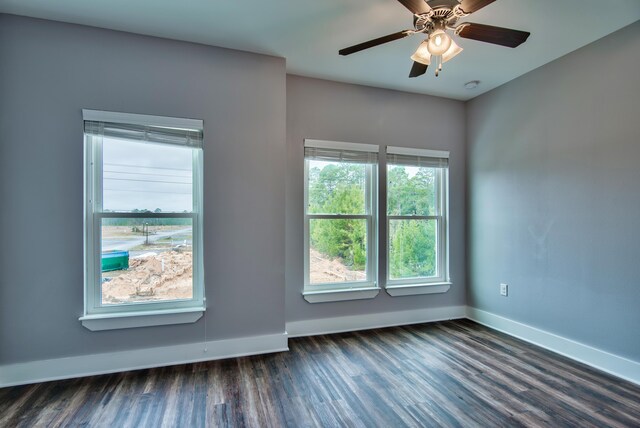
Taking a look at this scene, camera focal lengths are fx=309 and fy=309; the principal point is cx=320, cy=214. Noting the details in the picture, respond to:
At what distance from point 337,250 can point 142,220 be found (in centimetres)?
193

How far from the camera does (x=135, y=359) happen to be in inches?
99.9

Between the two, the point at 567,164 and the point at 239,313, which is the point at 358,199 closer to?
the point at 239,313

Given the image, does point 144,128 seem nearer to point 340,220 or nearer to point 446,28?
point 340,220

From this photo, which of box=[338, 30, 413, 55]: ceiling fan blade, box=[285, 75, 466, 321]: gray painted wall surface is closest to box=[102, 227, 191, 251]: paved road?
box=[285, 75, 466, 321]: gray painted wall surface

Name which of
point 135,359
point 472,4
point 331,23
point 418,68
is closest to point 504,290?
point 418,68

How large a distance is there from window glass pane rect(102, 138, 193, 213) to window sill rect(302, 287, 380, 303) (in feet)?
4.90

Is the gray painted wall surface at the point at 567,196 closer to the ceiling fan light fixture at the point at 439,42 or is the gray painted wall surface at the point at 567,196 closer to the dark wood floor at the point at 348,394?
the dark wood floor at the point at 348,394

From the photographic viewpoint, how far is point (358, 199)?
355 centimetres

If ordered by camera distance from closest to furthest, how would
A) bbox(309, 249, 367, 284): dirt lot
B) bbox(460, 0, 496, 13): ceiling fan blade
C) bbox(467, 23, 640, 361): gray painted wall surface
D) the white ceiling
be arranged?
1. bbox(460, 0, 496, 13): ceiling fan blade
2. the white ceiling
3. bbox(467, 23, 640, 361): gray painted wall surface
4. bbox(309, 249, 367, 284): dirt lot

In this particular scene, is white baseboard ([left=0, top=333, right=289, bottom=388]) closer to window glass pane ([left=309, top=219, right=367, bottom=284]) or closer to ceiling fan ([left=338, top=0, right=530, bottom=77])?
window glass pane ([left=309, top=219, right=367, bottom=284])

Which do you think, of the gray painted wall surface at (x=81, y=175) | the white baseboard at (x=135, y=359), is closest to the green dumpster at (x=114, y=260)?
the gray painted wall surface at (x=81, y=175)

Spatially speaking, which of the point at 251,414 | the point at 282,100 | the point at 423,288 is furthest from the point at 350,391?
the point at 282,100

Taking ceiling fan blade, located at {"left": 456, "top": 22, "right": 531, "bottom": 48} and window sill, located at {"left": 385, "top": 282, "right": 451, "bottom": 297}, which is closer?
ceiling fan blade, located at {"left": 456, "top": 22, "right": 531, "bottom": 48}

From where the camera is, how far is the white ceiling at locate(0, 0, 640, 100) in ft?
7.16
